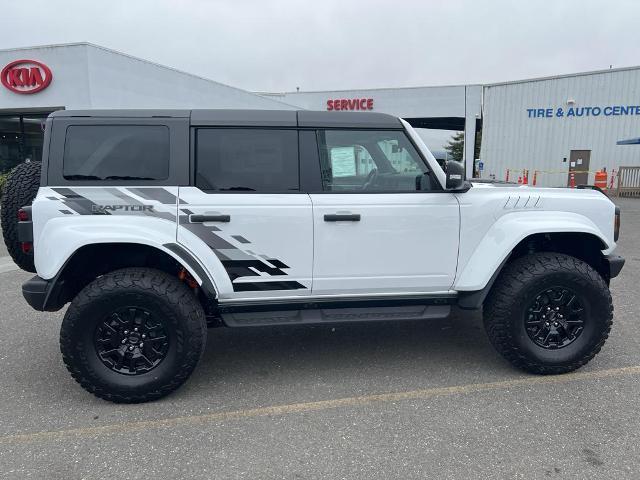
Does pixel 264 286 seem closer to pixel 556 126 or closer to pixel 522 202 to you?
pixel 522 202

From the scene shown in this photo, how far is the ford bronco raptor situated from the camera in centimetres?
288

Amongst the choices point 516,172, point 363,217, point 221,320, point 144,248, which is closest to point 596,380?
point 363,217

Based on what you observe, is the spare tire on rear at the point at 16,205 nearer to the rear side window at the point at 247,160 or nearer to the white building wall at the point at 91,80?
the rear side window at the point at 247,160

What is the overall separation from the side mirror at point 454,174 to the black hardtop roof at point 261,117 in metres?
0.51

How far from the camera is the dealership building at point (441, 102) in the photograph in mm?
13562

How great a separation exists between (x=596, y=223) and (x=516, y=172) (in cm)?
1981

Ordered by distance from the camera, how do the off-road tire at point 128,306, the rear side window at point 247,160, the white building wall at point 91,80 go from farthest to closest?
the white building wall at point 91,80 → the rear side window at point 247,160 → the off-road tire at point 128,306

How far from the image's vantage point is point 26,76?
1382 centimetres

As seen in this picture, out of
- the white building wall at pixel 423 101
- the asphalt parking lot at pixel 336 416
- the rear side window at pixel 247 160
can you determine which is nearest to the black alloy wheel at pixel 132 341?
the asphalt parking lot at pixel 336 416

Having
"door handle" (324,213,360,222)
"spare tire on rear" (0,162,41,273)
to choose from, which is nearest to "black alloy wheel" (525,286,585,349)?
"door handle" (324,213,360,222)

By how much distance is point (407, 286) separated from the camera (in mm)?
3225

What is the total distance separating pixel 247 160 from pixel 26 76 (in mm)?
14491

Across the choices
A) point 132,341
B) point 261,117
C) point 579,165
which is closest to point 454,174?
point 261,117

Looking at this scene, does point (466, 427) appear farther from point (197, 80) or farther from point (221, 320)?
point (197, 80)
